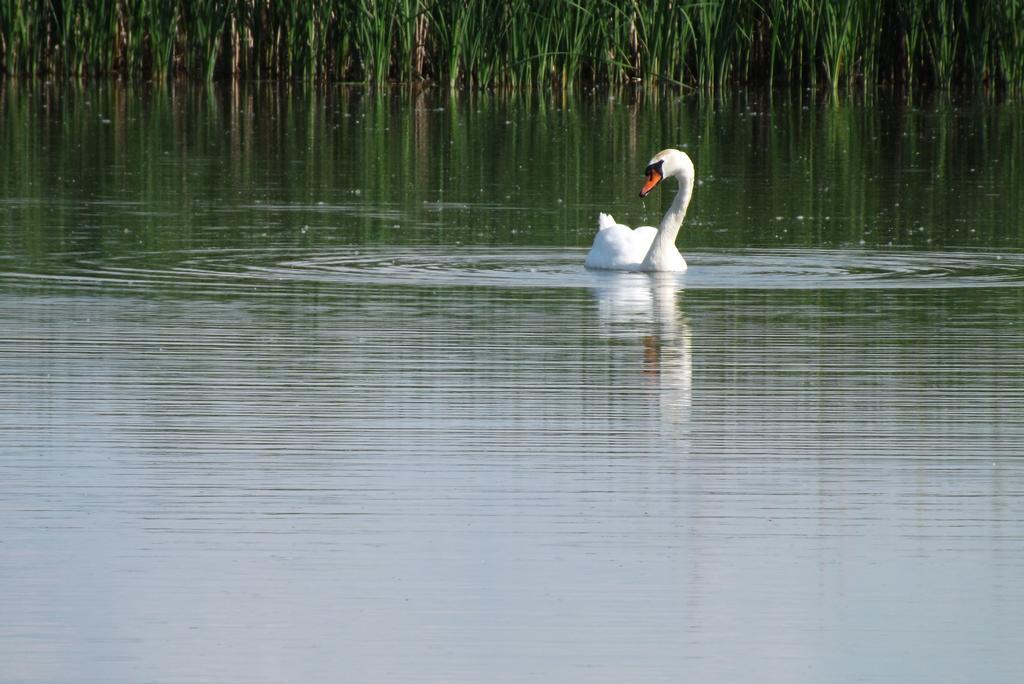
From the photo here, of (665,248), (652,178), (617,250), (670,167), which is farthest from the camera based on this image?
(670,167)

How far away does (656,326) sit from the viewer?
9.66m

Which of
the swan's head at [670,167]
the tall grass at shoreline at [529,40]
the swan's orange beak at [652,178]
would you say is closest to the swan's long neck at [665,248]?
the swan's orange beak at [652,178]

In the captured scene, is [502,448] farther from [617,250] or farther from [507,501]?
[617,250]

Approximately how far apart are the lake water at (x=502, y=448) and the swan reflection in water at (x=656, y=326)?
38 millimetres

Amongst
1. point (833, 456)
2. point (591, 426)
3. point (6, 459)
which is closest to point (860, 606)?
point (833, 456)

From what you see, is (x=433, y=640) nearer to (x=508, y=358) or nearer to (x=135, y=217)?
(x=508, y=358)

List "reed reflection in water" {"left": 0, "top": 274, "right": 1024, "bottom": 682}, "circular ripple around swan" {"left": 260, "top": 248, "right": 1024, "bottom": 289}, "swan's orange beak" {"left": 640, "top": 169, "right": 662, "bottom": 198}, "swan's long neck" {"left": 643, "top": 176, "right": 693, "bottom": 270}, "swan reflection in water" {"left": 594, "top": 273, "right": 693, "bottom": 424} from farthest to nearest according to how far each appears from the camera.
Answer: "swan's orange beak" {"left": 640, "top": 169, "right": 662, "bottom": 198} < "swan's long neck" {"left": 643, "top": 176, "right": 693, "bottom": 270} < "circular ripple around swan" {"left": 260, "top": 248, "right": 1024, "bottom": 289} < "swan reflection in water" {"left": 594, "top": 273, "right": 693, "bottom": 424} < "reed reflection in water" {"left": 0, "top": 274, "right": 1024, "bottom": 682}

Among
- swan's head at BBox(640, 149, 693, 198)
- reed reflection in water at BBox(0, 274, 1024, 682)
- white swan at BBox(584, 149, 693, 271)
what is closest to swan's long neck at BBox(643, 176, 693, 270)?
white swan at BBox(584, 149, 693, 271)

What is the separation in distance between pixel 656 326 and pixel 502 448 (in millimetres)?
3062

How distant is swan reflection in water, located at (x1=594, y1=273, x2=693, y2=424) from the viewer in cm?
784

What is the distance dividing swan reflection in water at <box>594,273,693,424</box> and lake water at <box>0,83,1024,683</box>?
0.04 m

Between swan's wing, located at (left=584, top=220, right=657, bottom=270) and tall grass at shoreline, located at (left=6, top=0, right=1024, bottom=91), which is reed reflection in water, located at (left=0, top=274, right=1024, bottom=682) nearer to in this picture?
swan's wing, located at (left=584, top=220, right=657, bottom=270)

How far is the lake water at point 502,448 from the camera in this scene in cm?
483

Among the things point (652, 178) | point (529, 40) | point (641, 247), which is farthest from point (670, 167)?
point (529, 40)
